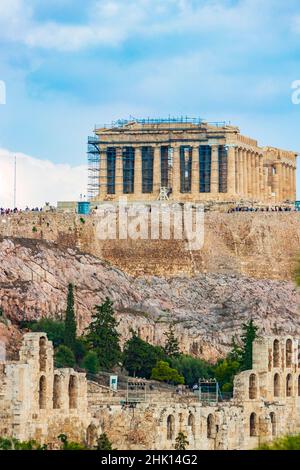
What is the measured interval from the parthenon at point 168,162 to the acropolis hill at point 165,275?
786 centimetres

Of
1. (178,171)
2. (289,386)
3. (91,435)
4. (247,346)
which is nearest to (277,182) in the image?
(178,171)

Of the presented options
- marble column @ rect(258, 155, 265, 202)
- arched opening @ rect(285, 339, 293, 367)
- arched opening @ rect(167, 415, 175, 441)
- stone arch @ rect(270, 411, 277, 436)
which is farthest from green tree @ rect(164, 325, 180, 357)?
marble column @ rect(258, 155, 265, 202)

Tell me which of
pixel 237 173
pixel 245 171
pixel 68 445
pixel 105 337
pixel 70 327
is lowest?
pixel 68 445

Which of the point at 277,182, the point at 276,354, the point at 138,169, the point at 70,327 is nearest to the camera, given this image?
the point at 276,354

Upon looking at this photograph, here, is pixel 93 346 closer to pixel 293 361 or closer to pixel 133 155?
pixel 293 361

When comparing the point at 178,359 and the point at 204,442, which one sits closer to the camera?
the point at 204,442

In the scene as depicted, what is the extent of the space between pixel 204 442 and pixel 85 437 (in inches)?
255

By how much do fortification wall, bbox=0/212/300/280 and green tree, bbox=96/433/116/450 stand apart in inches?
1928

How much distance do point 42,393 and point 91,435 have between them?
2728 mm

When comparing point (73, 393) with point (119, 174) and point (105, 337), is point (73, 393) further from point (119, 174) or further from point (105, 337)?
point (119, 174)

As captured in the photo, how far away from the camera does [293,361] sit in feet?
315

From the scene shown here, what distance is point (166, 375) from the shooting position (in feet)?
330
